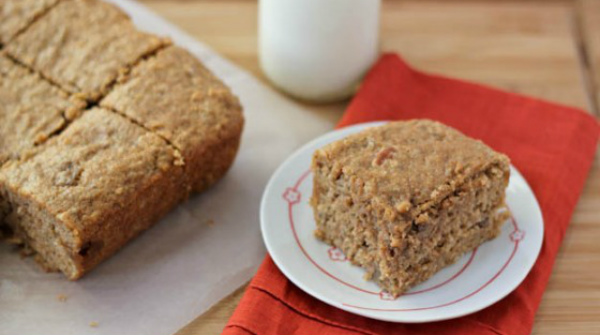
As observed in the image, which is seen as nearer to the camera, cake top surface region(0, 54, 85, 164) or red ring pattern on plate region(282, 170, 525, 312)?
red ring pattern on plate region(282, 170, 525, 312)

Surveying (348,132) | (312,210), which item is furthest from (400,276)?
(348,132)

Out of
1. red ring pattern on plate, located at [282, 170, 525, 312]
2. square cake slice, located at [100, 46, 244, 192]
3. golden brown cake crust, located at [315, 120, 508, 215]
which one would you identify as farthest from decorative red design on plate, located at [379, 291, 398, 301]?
square cake slice, located at [100, 46, 244, 192]

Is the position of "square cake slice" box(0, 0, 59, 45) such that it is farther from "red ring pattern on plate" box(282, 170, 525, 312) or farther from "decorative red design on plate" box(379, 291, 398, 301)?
"decorative red design on plate" box(379, 291, 398, 301)

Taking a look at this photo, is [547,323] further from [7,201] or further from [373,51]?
[7,201]

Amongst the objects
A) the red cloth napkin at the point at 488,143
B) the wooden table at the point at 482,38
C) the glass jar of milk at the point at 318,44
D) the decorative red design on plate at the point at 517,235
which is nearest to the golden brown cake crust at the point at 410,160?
the decorative red design on plate at the point at 517,235

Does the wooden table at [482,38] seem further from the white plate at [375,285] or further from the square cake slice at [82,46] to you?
the square cake slice at [82,46]

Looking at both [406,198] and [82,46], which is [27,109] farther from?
[406,198]
